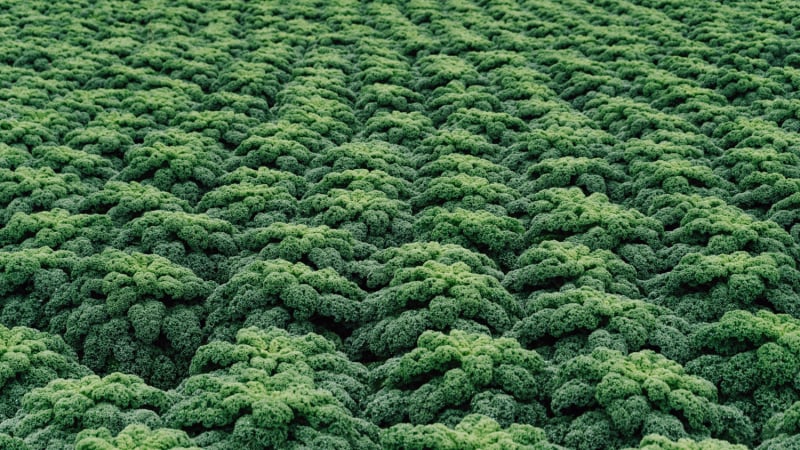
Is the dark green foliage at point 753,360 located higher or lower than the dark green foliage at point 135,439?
higher

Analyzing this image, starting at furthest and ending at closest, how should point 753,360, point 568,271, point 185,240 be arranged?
point 185,240 → point 568,271 → point 753,360

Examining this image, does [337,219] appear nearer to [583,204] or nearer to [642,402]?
[583,204]

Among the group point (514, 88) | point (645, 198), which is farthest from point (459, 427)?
point (514, 88)

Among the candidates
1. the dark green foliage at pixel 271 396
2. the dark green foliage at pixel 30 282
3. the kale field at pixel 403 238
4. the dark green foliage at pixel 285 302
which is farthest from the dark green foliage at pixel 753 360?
the dark green foliage at pixel 30 282

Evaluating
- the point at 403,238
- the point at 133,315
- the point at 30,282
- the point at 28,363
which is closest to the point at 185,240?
the point at 133,315

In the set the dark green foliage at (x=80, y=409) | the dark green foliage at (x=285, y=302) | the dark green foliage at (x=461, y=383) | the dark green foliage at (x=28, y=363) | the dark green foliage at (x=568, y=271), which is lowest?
the dark green foliage at (x=28, y=363)

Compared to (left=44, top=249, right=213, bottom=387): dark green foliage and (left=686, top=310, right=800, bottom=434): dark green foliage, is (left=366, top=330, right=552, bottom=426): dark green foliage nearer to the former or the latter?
(left=686, top=310, right=800, bottom=434): dark green foliage

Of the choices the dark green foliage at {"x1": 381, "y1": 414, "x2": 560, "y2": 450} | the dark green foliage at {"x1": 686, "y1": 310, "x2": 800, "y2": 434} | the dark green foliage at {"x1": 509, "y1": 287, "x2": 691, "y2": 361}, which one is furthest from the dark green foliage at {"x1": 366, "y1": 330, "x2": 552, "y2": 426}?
the dark green foliage at {"x1": 686, "y1": 310, "x2": 800, "y2": 434}

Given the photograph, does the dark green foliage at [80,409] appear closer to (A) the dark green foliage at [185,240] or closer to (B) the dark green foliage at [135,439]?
(B) the dark green foliage at [135,439]

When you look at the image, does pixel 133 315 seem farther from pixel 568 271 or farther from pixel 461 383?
pixel 568 271
